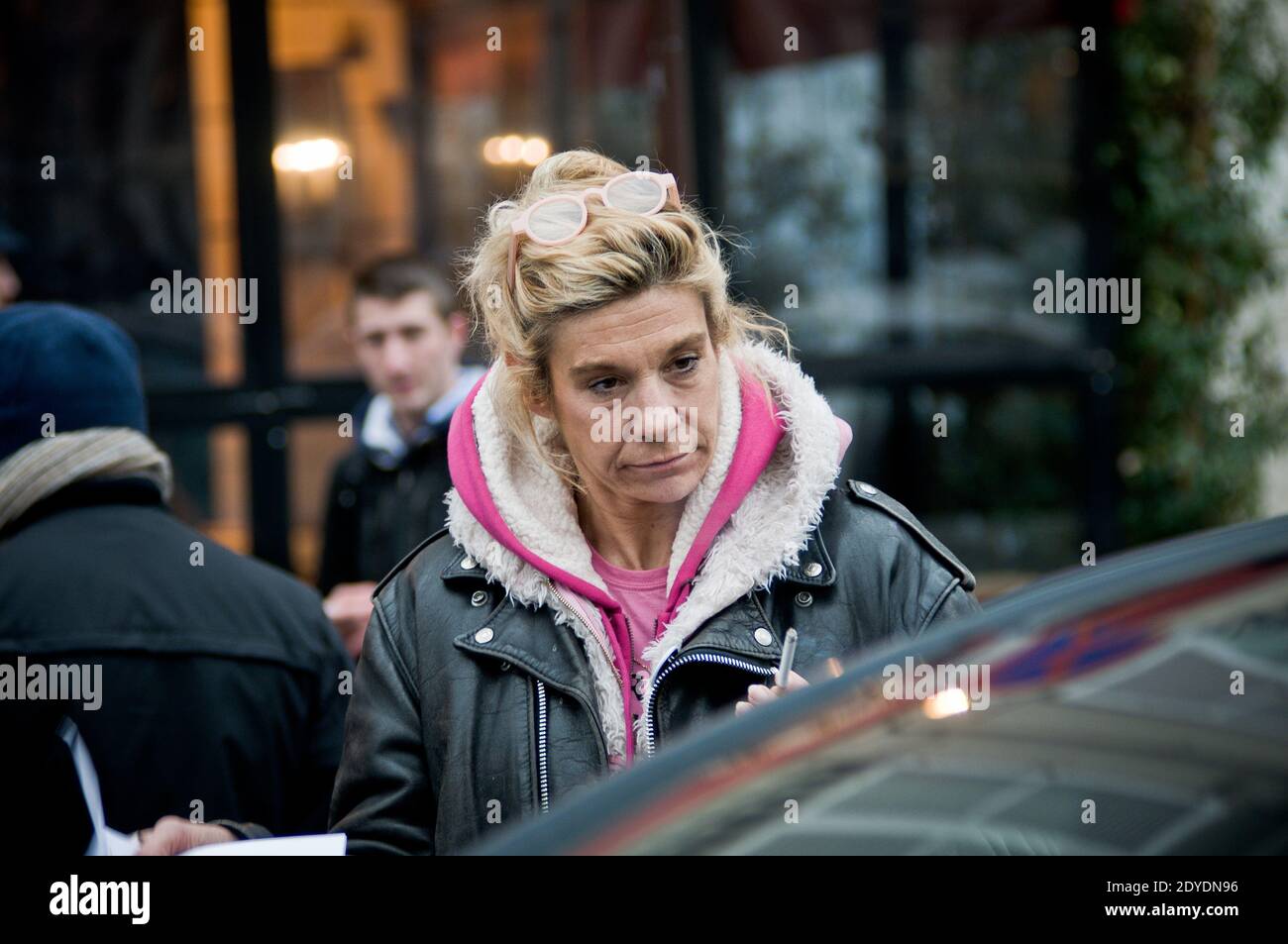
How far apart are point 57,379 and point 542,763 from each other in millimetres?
1217

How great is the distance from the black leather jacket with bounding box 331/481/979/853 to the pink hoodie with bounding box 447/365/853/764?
0.06m

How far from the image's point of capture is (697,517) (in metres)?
2.19

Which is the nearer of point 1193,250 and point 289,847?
point 289,847

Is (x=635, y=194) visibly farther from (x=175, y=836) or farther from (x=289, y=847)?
(x=175, y=836)

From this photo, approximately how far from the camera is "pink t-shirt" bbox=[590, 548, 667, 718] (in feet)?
7.00

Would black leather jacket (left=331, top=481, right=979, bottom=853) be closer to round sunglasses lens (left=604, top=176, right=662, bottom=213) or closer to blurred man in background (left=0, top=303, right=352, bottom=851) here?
blurred man in background (left=0, top=303, right=352, bottom=851)

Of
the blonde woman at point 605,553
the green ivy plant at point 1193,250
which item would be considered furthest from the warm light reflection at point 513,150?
the blonde woman at point 605,553

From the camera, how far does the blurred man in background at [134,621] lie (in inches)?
95.7

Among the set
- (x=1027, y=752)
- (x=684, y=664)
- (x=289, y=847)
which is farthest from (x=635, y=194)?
(x=1027, y=752)

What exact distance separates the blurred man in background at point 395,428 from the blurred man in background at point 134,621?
57.2 inches

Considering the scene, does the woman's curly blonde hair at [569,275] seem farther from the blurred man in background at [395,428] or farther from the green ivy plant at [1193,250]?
the green ivy plant at [1193,250]

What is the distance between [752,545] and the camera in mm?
2096

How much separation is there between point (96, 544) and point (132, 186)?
389 cm
